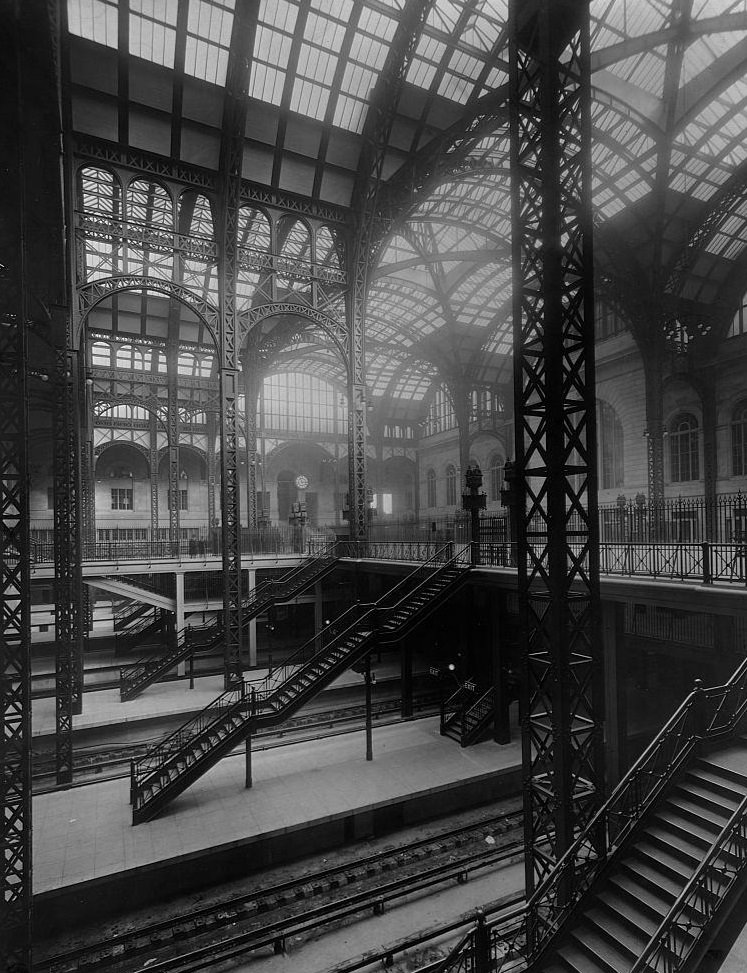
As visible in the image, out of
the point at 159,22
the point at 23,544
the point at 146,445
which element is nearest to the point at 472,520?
the point at 23,544

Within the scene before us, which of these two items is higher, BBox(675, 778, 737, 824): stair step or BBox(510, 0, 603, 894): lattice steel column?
BBox(510, 0, 603, 894): lattice steel column

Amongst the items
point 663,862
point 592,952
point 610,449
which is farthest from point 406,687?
point 610,449

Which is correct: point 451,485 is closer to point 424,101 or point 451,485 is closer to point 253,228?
point 253,228

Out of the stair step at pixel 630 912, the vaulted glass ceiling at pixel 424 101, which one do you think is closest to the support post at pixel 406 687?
the stair step at pixel 630 912

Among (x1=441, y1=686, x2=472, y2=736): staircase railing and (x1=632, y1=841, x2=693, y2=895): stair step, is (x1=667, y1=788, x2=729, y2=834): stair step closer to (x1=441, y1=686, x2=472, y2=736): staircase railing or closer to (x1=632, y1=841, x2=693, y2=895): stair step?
(x1=632, y1=841, x2=693, y2=895): stair step

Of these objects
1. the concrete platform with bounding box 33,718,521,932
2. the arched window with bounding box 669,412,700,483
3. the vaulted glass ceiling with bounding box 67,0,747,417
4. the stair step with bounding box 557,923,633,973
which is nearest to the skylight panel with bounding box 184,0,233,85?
the vaulted glass ceiling with bounding box 67,0,747,417

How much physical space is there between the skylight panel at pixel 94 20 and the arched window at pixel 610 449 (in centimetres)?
2650

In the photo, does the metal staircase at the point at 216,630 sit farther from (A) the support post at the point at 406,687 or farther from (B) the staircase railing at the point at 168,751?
(A) the support post at the point at 406,687

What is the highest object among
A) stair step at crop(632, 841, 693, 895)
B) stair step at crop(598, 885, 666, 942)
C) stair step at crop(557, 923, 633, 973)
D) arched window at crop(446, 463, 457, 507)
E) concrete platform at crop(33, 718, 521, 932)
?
arched window at crop(446, 463, 457, 507)

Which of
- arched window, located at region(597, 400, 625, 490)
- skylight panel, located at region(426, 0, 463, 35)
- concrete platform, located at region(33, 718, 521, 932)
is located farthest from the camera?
arched window, located at region(597, 400, 625, 490)

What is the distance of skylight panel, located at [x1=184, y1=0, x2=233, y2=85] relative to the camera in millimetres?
17344

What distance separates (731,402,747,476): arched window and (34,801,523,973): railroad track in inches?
783

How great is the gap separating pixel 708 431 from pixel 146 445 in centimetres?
3444

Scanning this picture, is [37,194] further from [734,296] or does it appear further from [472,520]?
[734,296]
